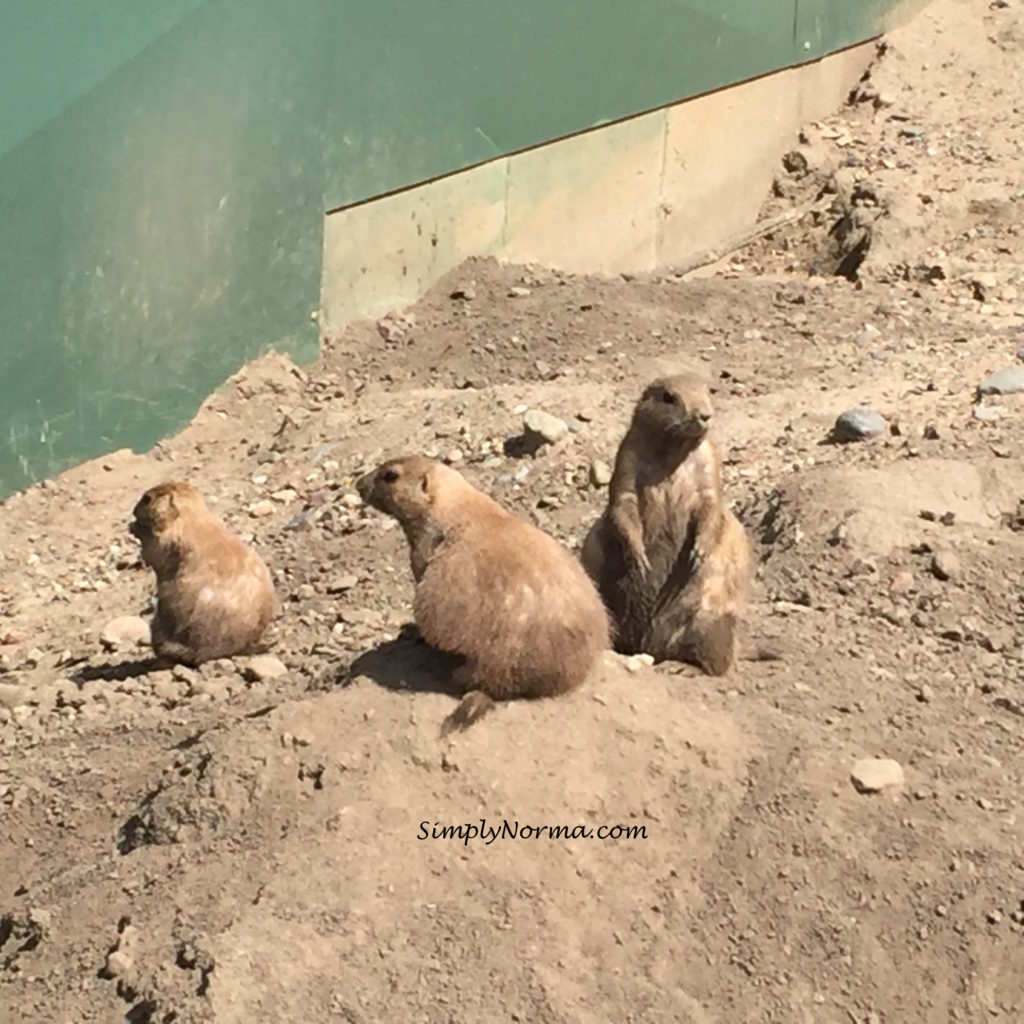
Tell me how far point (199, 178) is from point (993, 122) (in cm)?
662

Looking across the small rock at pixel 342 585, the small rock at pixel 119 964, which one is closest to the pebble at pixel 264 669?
the small rock at pixel 342 585

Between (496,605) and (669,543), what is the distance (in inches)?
48.6

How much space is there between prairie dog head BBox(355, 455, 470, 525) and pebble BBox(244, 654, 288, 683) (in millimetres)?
1016

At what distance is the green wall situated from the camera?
804 cm

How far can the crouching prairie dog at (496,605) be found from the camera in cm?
524

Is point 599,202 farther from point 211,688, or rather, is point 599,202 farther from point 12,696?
point 12,696

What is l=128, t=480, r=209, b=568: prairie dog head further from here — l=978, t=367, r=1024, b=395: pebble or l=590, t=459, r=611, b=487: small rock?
l=978, t=367, r=1024, b=395: pebble

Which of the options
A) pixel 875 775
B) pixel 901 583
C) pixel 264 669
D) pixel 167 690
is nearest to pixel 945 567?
pixel 901 583

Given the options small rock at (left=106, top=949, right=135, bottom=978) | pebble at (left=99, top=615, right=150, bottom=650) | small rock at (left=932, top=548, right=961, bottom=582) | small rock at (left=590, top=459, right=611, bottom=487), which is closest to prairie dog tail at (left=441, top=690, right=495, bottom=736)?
small rock at (left=106, top=949, right=135, bottom=978)

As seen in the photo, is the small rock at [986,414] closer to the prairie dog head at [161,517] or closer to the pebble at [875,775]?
the pebble at [875,775]

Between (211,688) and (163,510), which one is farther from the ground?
(163,510)

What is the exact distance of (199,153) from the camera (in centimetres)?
865

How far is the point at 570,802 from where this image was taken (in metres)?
4.95

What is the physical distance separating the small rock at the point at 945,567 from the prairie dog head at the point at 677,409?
116cm
